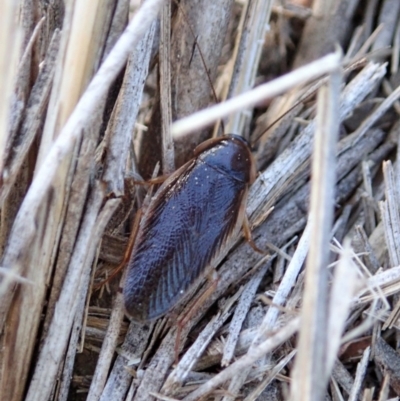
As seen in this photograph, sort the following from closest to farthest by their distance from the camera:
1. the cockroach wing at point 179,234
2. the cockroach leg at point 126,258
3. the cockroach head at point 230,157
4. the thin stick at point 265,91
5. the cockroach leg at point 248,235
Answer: the thin stick at point 265,91 < the cockroach wing at point 179,234 < the cockroach leg at point 126,258 < the cockroach leg at point 248,235 < the cockroach head at point 230,157

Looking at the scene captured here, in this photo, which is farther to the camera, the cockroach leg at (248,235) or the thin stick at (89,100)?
the cockroach leg at (248,235)

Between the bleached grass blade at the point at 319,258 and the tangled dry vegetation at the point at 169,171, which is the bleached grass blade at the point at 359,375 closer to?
the tangled dry vegetation at the point at 169,171

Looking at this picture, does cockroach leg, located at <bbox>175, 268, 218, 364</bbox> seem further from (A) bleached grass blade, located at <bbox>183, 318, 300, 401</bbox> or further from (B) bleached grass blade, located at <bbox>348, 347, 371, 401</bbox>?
(B) bleached grass blade, located at <bbox>348, 347, 371, 401</bbox>

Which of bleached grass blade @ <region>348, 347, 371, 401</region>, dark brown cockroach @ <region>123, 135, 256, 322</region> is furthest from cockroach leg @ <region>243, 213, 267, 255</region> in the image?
bleached grass blade @ <region>348, 347, 371, 401</region>

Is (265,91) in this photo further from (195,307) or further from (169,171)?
(169,171)

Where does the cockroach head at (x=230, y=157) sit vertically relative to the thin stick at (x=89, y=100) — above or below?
below

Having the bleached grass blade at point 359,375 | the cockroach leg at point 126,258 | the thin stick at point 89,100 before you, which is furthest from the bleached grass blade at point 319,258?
the cockroach leg at point 126,258

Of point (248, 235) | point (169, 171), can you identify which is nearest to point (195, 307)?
point (248, 235)
